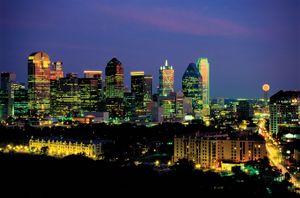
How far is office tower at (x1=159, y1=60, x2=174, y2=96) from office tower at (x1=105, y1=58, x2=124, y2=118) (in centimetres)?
861

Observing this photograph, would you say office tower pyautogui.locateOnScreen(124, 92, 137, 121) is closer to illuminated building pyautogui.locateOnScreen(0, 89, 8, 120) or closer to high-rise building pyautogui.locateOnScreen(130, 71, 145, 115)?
high-rise building pyautogui.locateOnScreen(130, 71, 145, 115)

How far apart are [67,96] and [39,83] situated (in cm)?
435

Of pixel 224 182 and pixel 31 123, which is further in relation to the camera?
pixel 31 123

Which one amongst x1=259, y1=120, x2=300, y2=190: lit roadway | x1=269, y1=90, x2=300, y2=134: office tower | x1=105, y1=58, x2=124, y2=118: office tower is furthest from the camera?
x1=105, y1=58, x2=124, y2=118: office tower

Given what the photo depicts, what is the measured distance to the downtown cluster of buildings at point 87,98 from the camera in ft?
165

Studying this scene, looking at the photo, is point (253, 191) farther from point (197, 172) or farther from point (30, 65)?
point (30, 65)

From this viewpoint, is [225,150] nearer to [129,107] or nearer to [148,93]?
[129,107]

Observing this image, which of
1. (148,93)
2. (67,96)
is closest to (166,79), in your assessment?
(148,93)

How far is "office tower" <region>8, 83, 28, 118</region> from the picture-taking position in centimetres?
5153

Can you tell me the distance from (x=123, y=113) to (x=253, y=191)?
37200mm

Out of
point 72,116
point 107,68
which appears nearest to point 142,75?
point 107,68

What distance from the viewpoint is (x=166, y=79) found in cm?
6281

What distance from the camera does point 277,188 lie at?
1364 cm

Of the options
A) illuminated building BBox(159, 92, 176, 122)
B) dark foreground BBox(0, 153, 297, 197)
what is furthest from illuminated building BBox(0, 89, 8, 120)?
dark foreground BBox(0, 153, 297, 197)
